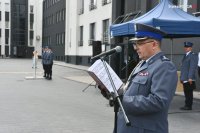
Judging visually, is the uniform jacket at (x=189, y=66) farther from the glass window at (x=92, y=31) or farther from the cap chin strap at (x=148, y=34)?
the glass window at (x=92, y=31)

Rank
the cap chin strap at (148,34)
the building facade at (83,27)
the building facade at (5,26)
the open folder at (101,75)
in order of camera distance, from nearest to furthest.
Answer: the cap chin strap at (148,34) < the open folder at (101,75) < the building facade at (83,27) < the building facade at (5,26)

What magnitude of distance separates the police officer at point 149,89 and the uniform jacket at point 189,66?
7.97 meters

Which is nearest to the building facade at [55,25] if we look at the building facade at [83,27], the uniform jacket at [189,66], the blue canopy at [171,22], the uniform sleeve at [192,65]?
the building facade at [83,27]

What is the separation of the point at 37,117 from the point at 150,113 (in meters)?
7.11

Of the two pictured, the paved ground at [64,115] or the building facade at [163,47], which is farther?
the building facade at [163,47]

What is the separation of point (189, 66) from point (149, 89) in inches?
323

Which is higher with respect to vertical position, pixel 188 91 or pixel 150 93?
pixel 150 93

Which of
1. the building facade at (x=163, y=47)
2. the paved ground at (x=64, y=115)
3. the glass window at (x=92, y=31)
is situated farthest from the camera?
the glass window at (x=92, y=31)

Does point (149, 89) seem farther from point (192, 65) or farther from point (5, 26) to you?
point (5, 26)

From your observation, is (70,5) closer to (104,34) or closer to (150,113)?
(104,34)

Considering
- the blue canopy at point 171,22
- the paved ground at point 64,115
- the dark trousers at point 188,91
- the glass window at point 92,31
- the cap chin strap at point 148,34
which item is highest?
the glass window at point 92,31

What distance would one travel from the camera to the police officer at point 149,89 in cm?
315

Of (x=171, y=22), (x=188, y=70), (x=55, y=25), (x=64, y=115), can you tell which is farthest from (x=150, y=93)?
(x=55, y=25)

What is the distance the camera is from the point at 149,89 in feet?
10.7
